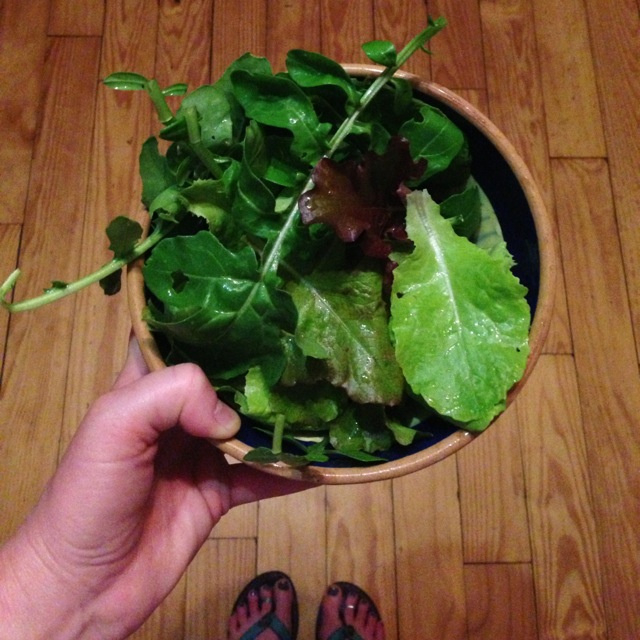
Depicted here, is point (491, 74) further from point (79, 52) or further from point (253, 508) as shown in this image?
point (253, 508)

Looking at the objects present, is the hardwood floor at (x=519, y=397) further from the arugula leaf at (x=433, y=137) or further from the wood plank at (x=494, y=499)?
the arugula leaf at (x=433, y=137)

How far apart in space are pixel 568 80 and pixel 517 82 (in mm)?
98

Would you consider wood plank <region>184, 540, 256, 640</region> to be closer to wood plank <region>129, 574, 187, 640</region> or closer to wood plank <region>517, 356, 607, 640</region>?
wood plank <region>129, 574, 187, 640</region>

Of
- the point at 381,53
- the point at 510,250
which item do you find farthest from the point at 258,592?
the point at 381,53

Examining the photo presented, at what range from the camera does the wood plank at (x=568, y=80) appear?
1113 millimetres

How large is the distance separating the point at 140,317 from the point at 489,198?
31 cm

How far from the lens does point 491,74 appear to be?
1.13 m

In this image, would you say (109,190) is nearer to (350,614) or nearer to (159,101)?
(159,101)

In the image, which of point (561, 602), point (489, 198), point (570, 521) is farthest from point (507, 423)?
point (489, 198)

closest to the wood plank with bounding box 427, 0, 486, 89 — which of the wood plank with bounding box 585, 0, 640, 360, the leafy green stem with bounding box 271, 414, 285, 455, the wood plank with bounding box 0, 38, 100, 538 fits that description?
the wood plank with bounding box 585, 0, 640, 360

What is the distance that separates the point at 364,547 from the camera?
0.96 m

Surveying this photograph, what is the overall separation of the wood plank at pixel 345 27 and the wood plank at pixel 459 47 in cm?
12

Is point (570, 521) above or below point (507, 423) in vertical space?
below

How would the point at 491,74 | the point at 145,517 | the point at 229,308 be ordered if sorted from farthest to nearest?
the point at 491,74 < the point at 145,517 < the point at 229,308
